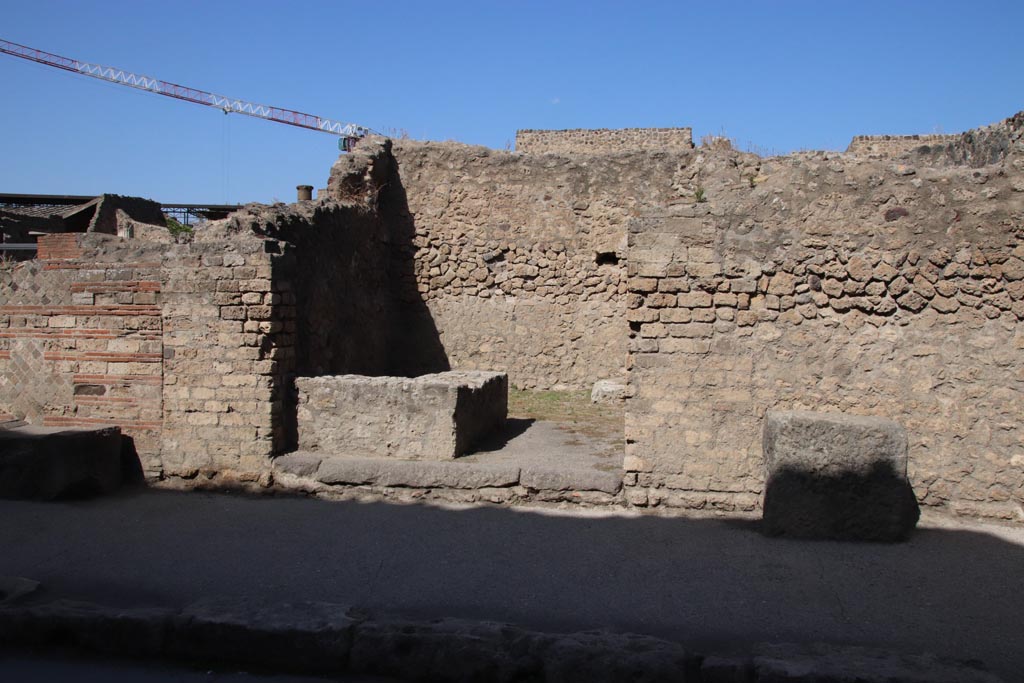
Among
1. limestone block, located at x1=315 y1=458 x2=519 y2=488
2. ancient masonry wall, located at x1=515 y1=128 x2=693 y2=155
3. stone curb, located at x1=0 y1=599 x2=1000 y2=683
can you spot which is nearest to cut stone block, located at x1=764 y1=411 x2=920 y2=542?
stone curb, located at x1=0 y1=599 x2=1000 y2=683

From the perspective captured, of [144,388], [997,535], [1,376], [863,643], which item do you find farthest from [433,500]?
[1,376]

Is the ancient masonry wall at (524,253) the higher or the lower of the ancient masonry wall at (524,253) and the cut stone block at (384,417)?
the higher

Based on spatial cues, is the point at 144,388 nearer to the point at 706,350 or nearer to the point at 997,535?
the point at 706,350

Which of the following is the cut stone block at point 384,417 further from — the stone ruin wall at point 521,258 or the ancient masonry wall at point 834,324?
the stone ruin wall at point 521,258

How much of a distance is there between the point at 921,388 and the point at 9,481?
6.91 m

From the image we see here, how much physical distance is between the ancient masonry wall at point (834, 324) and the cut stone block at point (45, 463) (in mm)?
4402

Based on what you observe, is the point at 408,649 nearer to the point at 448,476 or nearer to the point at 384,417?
the point at 448,476

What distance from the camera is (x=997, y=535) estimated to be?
5.08 meters

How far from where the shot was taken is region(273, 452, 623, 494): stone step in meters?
5.88

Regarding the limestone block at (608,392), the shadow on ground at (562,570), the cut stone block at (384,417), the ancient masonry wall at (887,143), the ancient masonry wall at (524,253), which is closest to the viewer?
the shadow on ground at (562,570)

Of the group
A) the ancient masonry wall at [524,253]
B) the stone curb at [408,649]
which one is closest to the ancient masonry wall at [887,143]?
the ancient masonry wall at [524,253]

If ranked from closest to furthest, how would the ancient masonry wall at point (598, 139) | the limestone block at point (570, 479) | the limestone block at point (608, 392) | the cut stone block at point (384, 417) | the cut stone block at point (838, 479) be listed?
the cut stone block at point (838, 479)
the limestone block at point (570, 479)
the cut stone block at point (384, 417)
the limestone block at point (608, 392)
the ancient masonry wall at point (598, 139)

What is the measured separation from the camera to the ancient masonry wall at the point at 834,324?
5301mm

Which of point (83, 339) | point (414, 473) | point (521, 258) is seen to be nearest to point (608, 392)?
point (521, 258)
